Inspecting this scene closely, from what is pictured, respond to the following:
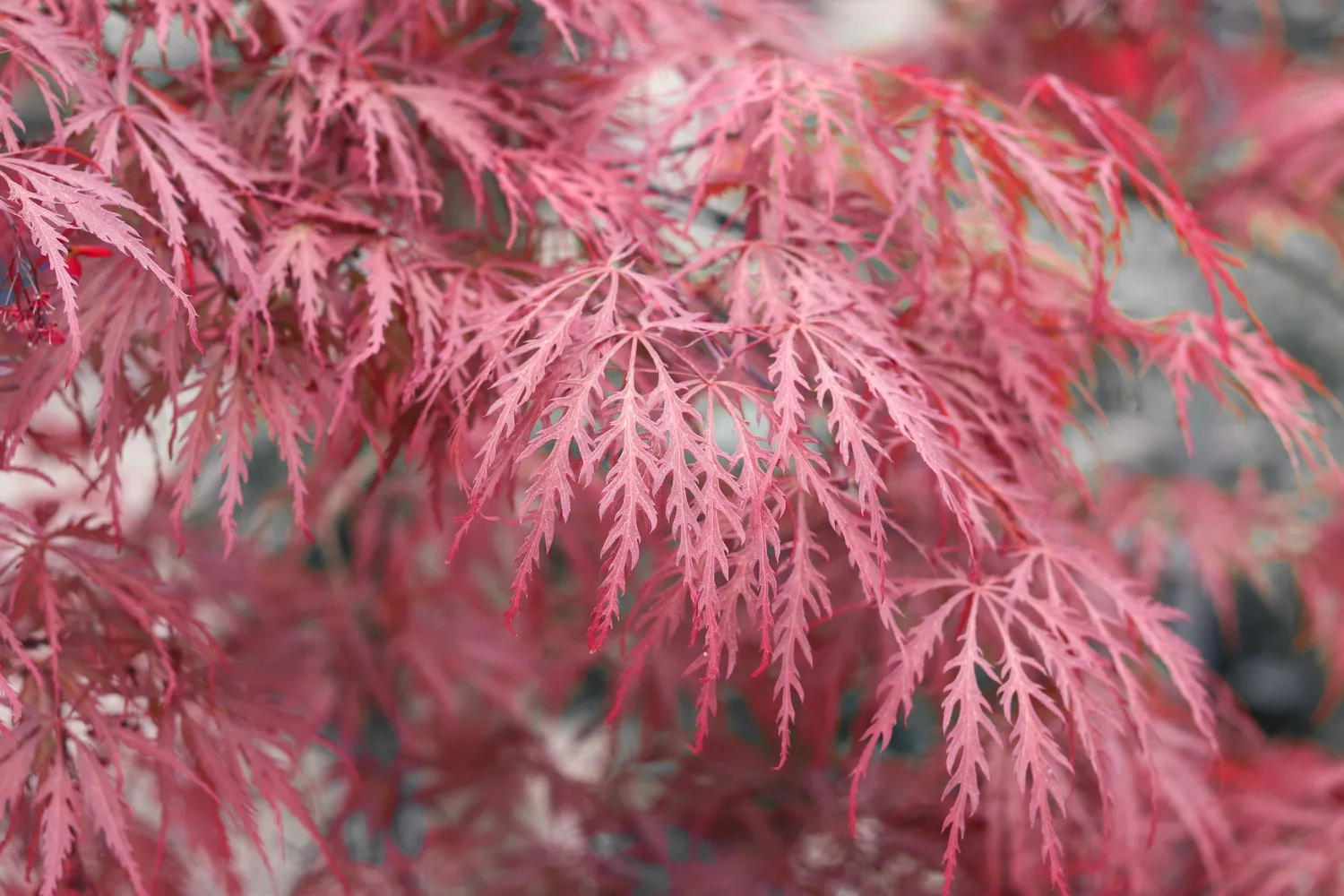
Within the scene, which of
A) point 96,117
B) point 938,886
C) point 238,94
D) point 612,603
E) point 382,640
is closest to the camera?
point 612,603

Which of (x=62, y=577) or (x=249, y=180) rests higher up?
(x=249, y=180)

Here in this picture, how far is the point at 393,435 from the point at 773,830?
0.81 m

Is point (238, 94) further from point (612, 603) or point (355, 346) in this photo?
point (612, 603)

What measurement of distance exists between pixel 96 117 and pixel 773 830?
110cm

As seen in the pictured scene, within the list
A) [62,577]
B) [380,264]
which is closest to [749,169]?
[380,264]

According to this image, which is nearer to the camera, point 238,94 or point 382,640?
point 238,94

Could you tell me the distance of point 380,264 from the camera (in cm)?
82

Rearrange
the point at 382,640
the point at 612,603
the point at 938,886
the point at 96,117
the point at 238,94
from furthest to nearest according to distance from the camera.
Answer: the point at 382,640
the point at 938,886
the point at 238,94
the point at 96,117
the point at 612,603

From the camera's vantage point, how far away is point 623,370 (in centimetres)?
70

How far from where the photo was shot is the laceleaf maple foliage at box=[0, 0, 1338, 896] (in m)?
0.70

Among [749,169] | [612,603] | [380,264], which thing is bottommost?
[612,603]

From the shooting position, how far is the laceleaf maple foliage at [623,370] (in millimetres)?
702

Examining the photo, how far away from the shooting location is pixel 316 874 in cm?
143

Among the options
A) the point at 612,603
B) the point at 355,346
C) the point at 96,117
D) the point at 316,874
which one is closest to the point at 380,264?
the point at 355,346
